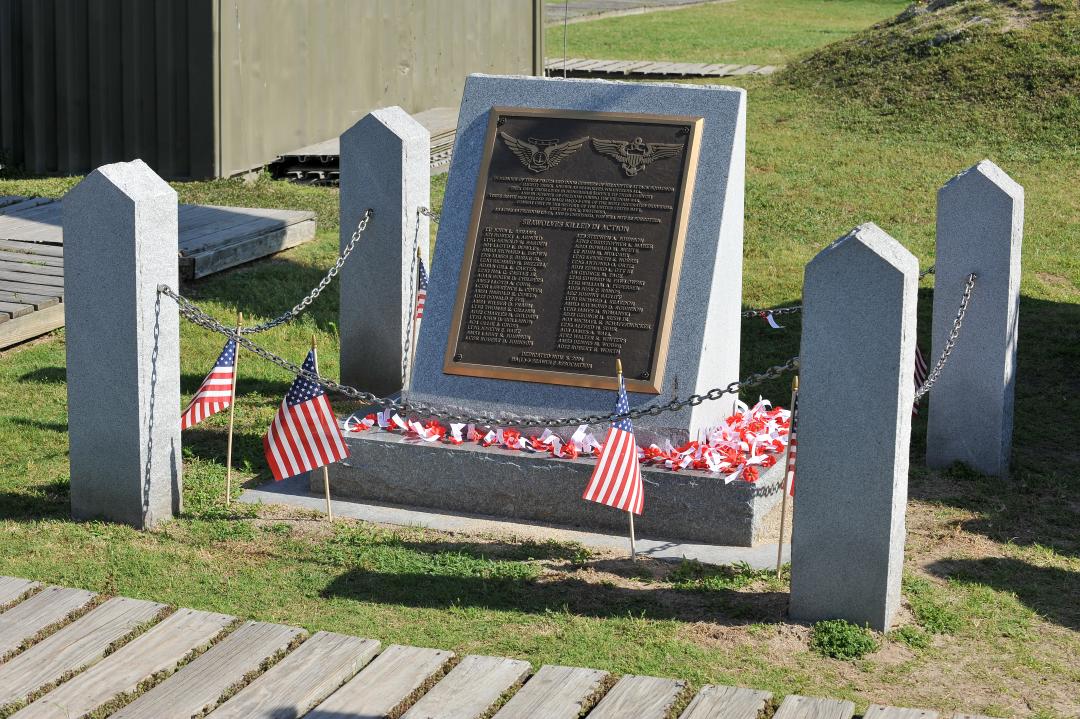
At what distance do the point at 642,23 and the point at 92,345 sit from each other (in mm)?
27233

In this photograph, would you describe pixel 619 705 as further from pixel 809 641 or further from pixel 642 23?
pixel 642 23

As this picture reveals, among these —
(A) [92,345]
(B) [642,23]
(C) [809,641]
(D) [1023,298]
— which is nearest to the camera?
(C) [809,641]

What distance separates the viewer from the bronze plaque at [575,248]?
25.9 feet

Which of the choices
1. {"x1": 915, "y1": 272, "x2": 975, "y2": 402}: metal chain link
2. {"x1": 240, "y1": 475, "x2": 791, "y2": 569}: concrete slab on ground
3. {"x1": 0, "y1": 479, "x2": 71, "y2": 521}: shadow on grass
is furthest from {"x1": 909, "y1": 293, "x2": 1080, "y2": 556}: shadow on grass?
{"x1": 0, "y1": 479, "x2": 71, "y2": 521}: shadow on grass

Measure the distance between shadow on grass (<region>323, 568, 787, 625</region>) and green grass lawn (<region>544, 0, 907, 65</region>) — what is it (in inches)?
769

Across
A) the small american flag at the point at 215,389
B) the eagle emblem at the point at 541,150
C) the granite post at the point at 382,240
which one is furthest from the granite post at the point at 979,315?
the small american flag at the point at 215,389

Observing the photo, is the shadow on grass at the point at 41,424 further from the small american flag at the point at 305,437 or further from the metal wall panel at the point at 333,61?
the metal wall panel at the point at 333,61

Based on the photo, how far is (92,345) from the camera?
736cm

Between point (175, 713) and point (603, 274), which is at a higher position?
point (603, 274)

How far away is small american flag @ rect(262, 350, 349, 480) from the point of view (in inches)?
298

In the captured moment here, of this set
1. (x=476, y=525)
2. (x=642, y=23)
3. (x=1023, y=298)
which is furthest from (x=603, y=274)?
(x=642, y=23)

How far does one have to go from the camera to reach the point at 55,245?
12.4 m

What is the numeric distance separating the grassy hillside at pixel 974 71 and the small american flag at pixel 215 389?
36.8ft

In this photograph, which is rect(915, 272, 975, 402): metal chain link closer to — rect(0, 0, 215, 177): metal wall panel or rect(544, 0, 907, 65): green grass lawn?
rect(0, 0, 215, 177): metal wall panel
